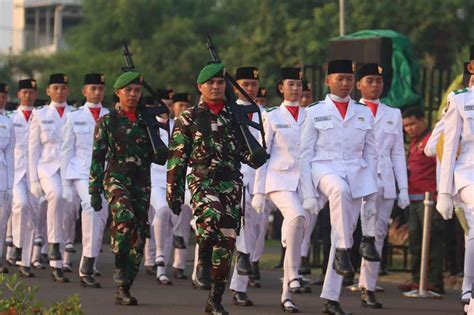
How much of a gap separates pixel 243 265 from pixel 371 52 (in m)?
6.03

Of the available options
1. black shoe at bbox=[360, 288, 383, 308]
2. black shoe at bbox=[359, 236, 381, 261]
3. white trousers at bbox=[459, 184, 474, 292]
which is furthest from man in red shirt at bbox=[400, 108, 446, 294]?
black shoe at bbox=[359, 236, 381, 261]

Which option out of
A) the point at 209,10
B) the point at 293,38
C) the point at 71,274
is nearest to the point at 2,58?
the point at 209,10

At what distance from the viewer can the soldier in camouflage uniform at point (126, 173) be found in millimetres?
14961

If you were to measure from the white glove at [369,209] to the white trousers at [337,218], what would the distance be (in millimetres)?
311

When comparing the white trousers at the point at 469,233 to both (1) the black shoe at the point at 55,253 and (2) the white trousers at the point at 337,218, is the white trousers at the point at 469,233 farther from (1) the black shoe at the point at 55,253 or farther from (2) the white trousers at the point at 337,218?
(1) the black shoe at the point at 55,253

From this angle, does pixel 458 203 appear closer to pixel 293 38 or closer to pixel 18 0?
pixel 293 38

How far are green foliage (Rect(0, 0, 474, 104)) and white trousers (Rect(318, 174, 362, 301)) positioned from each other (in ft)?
119

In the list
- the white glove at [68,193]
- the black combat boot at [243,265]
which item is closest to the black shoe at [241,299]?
the black combat boot at [243,265]

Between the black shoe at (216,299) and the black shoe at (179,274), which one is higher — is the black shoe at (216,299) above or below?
above

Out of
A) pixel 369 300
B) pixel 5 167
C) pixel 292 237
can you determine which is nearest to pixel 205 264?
pixel 292 237

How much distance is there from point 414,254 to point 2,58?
166 feet

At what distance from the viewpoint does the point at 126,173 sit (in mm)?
15039

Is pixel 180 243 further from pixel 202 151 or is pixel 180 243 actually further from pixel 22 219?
pixel 202 151

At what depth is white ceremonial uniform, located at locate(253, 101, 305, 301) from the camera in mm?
14773
